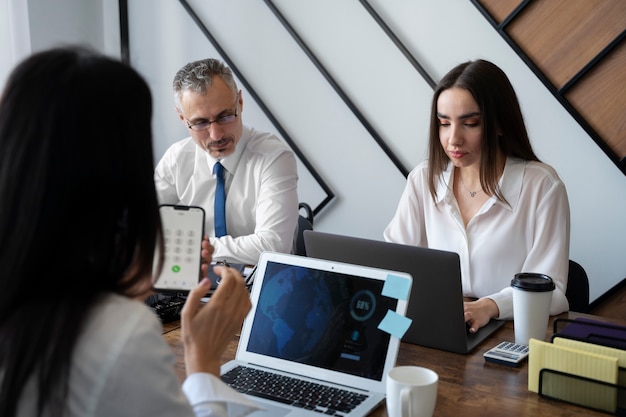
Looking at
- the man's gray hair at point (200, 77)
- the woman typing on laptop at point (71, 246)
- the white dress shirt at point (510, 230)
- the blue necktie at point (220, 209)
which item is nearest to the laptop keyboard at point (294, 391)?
the woman typing on laptop at point (71, 246)

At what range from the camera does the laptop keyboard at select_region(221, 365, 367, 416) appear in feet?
3.69

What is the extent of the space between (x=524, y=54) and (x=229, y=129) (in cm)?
128

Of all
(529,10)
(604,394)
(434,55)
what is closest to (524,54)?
(529,10)

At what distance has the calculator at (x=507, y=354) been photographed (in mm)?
1301

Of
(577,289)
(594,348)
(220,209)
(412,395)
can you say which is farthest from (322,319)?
(220,209)

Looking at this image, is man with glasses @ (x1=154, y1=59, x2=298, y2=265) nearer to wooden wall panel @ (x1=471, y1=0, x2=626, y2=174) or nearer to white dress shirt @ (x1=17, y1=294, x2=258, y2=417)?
wooden wall panel @ (x1=471, y1=0, x2=626, y2=174)

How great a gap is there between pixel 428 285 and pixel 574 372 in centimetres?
34

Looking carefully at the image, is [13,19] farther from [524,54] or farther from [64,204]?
[64,204]

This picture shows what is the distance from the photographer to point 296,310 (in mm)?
1304

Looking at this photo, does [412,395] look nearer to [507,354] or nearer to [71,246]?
[507,354]

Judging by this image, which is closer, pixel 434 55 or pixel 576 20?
pixel 576 20

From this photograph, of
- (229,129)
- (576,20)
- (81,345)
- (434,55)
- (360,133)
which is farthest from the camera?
(360,133)

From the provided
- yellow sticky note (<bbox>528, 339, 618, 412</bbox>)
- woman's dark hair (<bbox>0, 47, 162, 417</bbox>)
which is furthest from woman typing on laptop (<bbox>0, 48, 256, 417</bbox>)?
yellow sticky note (<bbox>528, 339, 618, 412</bbox>)

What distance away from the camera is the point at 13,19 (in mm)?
2971
